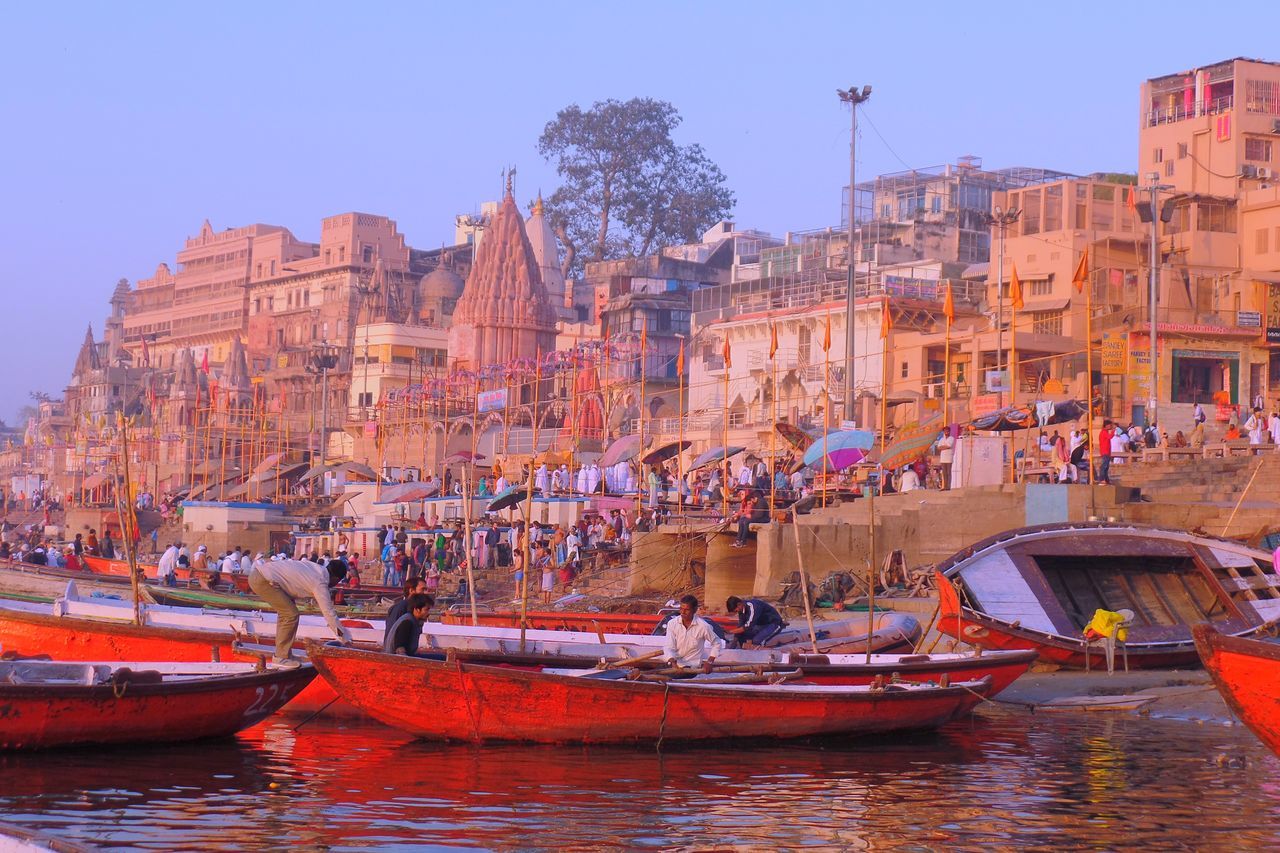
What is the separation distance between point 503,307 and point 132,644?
48924mm

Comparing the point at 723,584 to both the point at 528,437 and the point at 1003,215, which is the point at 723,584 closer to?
the point at 1003,215

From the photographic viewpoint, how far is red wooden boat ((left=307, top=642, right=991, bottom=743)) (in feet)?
39.7

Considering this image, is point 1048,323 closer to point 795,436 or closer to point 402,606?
point 795,436

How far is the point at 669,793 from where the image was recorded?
420 inches

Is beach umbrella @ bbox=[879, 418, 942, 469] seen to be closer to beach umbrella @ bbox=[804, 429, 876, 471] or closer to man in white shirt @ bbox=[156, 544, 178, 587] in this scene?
beach umbrella @ bbox=[804, 429, 876, 471]

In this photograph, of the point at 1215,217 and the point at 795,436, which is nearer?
the point at 795,436

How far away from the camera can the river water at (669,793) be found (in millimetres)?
9188

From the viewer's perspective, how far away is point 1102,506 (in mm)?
21641

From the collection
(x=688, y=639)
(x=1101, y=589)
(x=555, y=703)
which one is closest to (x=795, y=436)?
(x=1101, y=589)

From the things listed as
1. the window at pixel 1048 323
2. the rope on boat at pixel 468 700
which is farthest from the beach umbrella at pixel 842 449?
the window at pixel 1048 323

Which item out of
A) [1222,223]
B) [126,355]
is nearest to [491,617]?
[1222,223]

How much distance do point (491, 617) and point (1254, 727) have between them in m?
9.73

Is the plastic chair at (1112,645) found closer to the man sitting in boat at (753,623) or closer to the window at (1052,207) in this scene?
the man sitting in boat at (753,623)

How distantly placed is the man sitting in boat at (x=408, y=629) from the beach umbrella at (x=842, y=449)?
12.5 m
